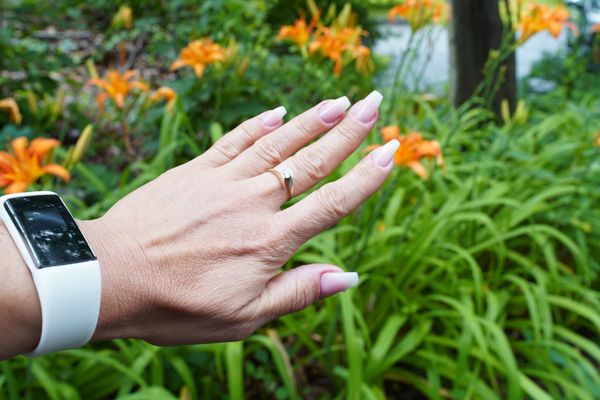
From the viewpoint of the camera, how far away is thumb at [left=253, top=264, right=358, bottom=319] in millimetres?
974

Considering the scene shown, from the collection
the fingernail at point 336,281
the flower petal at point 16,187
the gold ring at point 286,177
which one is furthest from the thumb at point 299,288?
the flower petal at point 16,187

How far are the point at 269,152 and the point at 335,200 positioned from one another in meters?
0.18

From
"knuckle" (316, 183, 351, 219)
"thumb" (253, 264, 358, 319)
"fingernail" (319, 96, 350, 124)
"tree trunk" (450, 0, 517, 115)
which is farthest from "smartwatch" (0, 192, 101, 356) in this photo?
"tree trunk" (450, 0, 517, 115)

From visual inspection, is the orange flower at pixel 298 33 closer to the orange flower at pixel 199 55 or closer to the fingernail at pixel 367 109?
the orange flower at pixel 199 55

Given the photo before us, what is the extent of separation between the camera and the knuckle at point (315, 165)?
3.57 ft

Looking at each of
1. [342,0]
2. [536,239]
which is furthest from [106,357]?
[342,0]

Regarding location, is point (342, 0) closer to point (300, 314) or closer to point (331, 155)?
point (300, 314)

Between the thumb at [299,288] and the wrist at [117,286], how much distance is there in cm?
20

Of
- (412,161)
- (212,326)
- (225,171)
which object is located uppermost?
(225,171)

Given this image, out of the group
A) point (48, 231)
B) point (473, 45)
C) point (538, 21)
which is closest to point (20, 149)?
point (48, 231)

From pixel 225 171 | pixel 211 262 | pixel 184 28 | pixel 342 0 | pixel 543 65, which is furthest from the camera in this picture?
pixel 543 65

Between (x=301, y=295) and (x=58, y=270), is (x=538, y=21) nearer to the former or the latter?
(x=301, y=295)

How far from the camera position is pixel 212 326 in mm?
961

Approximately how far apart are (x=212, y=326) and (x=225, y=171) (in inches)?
11.1
